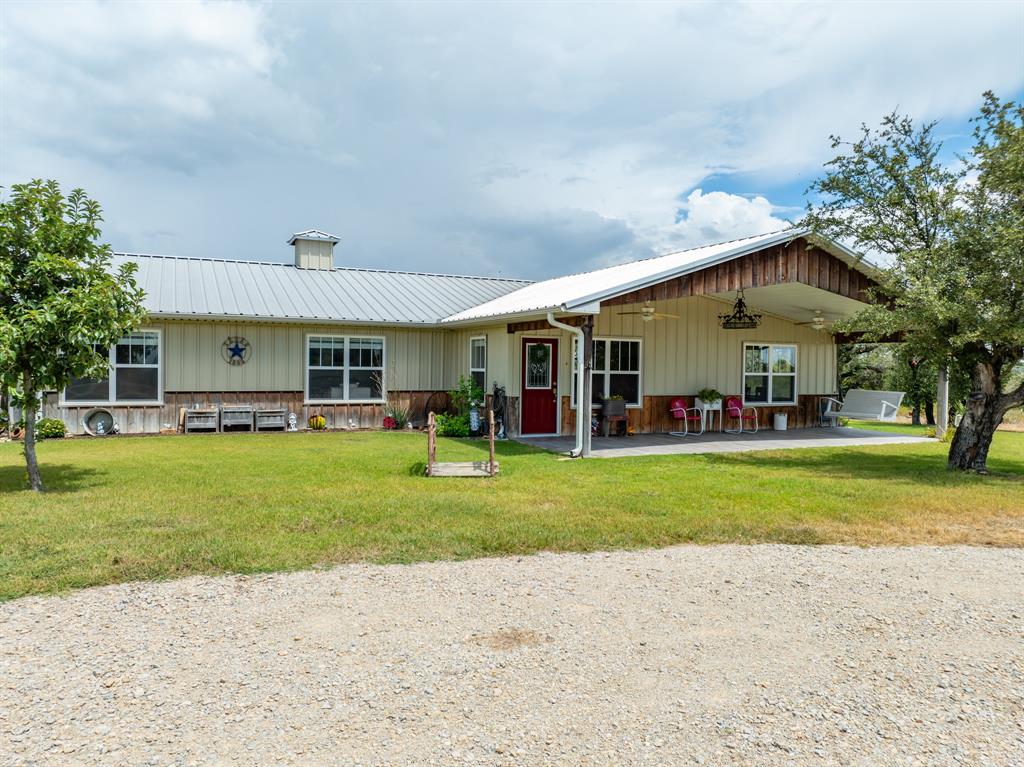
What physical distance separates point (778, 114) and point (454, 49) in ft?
19.2

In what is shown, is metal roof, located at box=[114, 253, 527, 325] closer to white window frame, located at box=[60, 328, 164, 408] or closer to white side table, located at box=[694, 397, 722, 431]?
white window frame, located at box=[60, 328, 164, 408]

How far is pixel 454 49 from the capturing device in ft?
37.4

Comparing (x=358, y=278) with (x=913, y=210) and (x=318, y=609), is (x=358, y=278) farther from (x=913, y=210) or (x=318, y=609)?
(x=318, y=609)

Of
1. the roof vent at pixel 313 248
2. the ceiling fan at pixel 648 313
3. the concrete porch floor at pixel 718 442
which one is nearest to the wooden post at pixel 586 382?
the concrete porch floor at pixel 718 442

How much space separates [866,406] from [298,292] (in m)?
13.6

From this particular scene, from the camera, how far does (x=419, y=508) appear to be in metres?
6.64

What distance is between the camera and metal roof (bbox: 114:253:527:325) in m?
13.9

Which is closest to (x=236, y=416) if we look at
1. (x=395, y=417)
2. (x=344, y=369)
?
(x=344, y=369)

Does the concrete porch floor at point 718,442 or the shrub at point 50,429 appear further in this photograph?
the shrub at point 50,429

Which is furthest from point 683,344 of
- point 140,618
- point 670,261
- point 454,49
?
point 140,618

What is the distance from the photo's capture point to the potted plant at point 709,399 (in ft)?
48.3

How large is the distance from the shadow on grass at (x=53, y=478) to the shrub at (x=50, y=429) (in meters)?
3.43

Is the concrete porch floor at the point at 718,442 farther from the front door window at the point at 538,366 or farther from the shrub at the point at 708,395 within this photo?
the front door window at the point at 538,366

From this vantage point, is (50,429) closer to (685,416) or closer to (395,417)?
(395,417)
